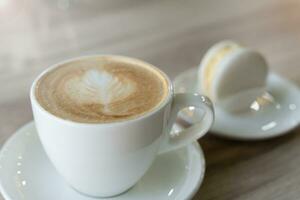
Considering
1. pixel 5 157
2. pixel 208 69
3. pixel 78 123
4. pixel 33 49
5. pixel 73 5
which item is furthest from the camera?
pixel 73 5

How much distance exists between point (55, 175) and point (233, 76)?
1.01 ft

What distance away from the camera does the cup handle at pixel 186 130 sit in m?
0.56

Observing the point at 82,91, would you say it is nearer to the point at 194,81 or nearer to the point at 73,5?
the point at 194,81

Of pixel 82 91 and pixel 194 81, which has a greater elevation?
pixel 82 91

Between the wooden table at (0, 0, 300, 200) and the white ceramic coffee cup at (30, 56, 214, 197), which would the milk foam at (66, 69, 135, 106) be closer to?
the white ceramic coffee cup at (30, 56, 214, 197)

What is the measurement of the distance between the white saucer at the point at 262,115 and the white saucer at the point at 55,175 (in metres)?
0.09

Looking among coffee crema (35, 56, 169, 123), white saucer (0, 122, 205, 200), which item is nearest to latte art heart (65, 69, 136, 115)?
coffee crema (35, 56, 169, 123)

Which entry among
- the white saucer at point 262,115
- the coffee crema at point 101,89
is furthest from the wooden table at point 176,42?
the coffee crema at point 101,89

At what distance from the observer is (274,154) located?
660mm

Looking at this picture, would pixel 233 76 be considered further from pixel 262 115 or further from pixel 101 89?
pixel 101 89

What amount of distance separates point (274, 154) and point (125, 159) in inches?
9.6

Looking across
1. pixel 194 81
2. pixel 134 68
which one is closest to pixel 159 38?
pixel 194 81

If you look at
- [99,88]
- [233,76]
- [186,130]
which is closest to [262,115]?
[233,76]

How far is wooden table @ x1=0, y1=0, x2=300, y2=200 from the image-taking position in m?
0.62
